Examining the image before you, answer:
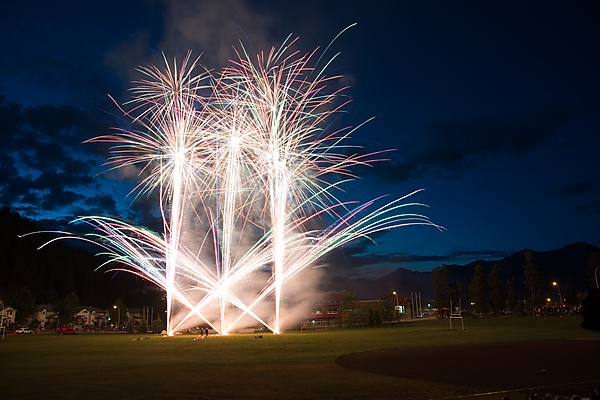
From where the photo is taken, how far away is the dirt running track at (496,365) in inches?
432

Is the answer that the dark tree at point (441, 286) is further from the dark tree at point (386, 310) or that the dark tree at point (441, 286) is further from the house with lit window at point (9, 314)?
the house with lit window at point (9, 314)

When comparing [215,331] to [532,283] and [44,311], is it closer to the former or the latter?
[532,283]

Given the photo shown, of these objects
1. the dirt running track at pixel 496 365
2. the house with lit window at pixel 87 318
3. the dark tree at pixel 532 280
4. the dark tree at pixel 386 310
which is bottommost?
the house with lit window at pixel 87 318

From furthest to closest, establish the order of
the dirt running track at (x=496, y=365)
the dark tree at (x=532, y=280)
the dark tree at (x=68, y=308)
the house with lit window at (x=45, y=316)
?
1. the house with lit window at (x=45, y=316)
2. the dark tree at (x=68, y=308)
3. the dark tree at (x=532, y=280)
4. the dirt running track at (x=496, y=365)

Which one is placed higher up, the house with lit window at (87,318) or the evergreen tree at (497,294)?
the evergreen tree at (497,294)

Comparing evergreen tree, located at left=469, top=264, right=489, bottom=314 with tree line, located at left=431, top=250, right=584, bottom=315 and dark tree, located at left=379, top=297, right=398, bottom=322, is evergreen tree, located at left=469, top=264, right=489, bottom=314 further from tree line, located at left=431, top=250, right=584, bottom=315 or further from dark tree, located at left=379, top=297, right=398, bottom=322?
dark tree, located at left=379, top=297, right=398, bottom=322

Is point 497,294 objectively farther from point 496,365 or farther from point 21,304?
point 21,304

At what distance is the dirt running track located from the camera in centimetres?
1098

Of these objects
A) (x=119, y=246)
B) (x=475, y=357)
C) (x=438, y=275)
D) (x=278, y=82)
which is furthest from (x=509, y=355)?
(x=438, y=275)

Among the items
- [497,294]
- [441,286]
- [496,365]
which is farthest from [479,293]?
[496,365]

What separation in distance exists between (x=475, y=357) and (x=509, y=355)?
157cm

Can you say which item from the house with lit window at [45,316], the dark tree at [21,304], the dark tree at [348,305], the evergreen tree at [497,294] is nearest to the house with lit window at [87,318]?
the house with lit window at [45,316]

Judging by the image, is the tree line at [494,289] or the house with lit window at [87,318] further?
the house with lit window at [87,318]

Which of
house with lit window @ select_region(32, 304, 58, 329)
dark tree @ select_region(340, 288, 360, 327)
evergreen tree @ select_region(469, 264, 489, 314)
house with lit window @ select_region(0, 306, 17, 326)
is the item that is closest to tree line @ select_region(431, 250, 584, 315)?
evergreen tree @ select_region(469, 264, 489, 314)
